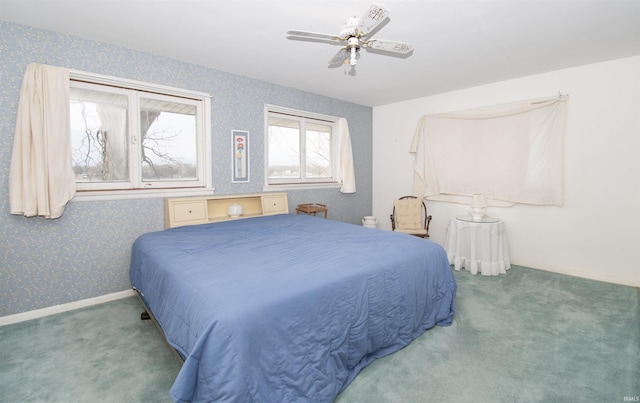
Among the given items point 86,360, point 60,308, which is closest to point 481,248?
point 86,360

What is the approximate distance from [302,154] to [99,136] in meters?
2.62

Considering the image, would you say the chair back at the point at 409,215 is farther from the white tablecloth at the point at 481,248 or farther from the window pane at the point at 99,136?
the window pane at the point at 99,136

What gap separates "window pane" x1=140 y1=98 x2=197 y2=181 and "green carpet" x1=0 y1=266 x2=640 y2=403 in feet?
4.83

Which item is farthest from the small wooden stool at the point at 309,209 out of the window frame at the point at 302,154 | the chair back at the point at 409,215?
the chair back at the point at 409,215

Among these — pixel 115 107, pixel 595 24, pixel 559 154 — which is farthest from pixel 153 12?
pixel 559 154

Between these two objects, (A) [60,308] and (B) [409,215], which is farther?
(B) [409,215]

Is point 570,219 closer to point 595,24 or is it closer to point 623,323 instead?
point 623,323

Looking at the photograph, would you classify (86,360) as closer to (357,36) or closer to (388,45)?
(357,36)

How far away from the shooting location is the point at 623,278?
130 inches

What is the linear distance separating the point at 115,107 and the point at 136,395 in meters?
2.71

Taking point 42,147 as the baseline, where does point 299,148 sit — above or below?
above

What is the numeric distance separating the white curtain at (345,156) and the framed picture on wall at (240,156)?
5.88 ft

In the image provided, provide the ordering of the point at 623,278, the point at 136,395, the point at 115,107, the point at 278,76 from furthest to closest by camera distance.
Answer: the point at 278,76 → the point at 623,278 → the point at 115,107 → the point at 136,395

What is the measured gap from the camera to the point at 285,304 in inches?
59.0
